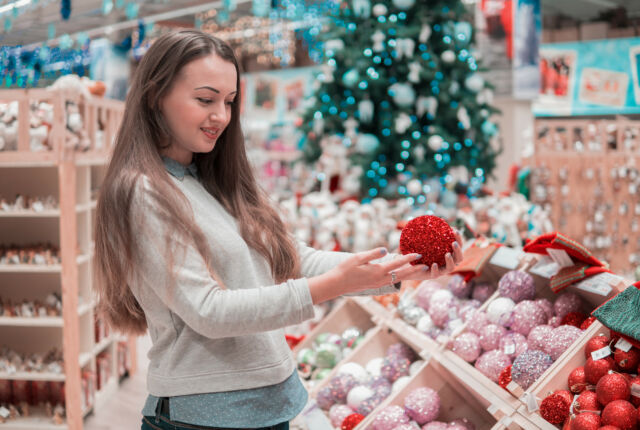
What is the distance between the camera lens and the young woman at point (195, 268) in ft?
3.93

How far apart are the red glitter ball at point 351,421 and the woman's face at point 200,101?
55.7 inches

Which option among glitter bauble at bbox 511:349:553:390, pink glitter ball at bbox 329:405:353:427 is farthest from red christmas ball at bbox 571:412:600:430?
pink glitter ball at bbox 329:405:353:427

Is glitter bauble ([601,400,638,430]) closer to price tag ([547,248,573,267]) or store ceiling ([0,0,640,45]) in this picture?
price tag ([547,248,573,267])

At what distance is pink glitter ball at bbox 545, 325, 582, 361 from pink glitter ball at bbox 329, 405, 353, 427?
970 mm

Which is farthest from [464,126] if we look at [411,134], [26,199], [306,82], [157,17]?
[157,17]

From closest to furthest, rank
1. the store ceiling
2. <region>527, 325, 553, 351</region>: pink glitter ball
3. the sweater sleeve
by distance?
1. the sweater sleeve
2. <region>527, 325, 553, 351</region>: pink glitter ball
3. the store ceiling

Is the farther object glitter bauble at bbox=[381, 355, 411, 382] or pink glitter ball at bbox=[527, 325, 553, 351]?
glitter bauble at bbox=[381, 355, 411, 382]

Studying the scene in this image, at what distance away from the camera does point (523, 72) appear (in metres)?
8.14

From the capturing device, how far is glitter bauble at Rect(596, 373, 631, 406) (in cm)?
144

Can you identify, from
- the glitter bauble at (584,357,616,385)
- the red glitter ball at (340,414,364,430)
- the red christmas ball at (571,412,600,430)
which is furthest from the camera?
the red glitter ball at (340,414,364,430)

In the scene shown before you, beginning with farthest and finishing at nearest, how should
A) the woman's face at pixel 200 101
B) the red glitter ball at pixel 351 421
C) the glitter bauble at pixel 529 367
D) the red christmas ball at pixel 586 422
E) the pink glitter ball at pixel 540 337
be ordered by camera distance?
the red glitter ball at pixel 351 421, the pink glitter ball at pixel 540 337, the glitter bauble at pixel 529 367, the red christmas ball at pixel 586 422, the woman's face at pixel 200 101

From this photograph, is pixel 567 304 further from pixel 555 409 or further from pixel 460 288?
pixel 460 288

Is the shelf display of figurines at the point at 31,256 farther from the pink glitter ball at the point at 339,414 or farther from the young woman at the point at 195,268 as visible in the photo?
the young woman at the point at 195,268

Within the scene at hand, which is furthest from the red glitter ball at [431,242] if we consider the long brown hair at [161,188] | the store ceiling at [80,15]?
the store ceiling at [80,15]
